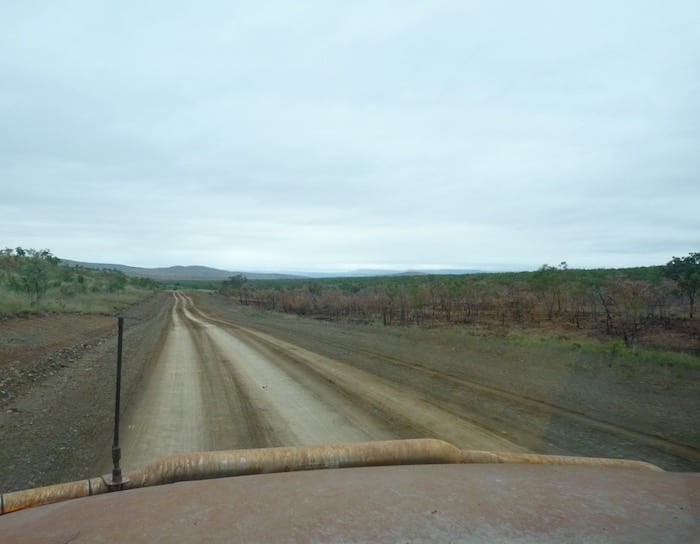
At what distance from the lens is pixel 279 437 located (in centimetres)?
641

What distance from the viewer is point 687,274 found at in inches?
937

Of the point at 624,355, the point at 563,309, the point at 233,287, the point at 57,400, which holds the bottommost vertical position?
the point at 57,400

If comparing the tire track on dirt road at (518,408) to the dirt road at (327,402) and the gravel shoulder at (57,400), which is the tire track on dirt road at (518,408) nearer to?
the dirt road at (327,402)

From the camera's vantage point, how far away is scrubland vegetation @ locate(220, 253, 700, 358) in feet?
61.3

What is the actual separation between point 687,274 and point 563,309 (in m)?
7.25

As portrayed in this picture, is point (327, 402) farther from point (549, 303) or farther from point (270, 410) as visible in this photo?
point (549, 303)

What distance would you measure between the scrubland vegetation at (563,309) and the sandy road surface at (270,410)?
7.90 m

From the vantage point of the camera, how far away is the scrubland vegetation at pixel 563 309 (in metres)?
18.7

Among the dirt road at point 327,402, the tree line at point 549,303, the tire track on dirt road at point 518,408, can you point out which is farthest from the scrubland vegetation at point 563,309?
the tire track on dirt road at point 518,408

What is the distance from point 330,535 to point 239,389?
7975 mm

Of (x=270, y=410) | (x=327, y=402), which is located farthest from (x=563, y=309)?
(x=270, y=410)

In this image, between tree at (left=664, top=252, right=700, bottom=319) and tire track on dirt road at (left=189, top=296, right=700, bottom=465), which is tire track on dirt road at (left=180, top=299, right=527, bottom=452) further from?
tree at (left=664, top=252, right=700, bottom=319)

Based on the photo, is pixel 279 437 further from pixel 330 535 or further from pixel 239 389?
pixel 330 535

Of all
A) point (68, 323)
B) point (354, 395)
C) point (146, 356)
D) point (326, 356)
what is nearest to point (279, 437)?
point (354, 395)
